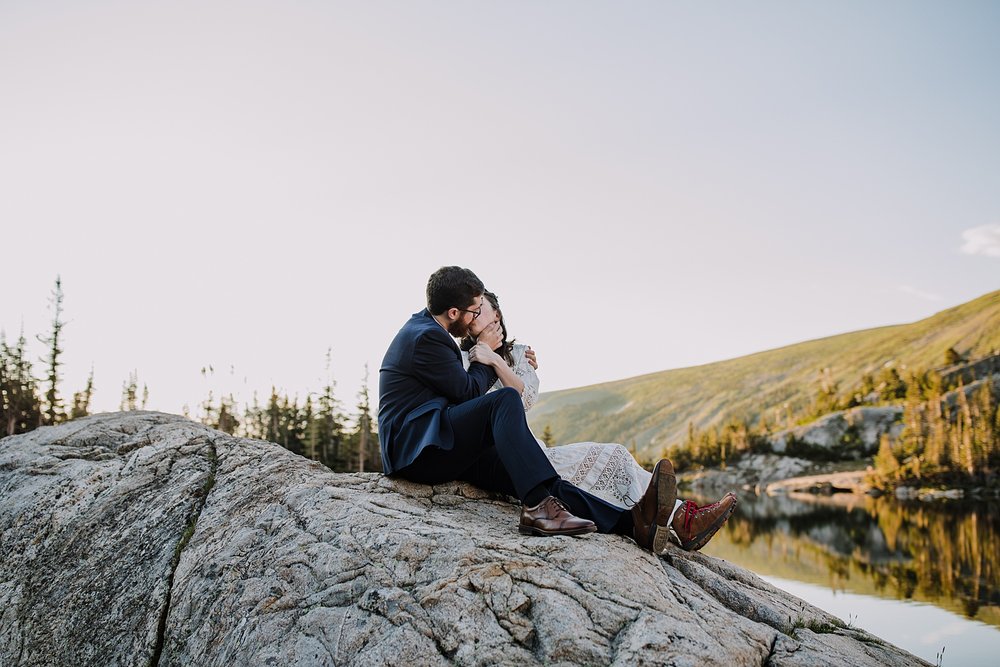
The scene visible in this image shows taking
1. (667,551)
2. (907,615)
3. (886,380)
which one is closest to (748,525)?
(907,615)

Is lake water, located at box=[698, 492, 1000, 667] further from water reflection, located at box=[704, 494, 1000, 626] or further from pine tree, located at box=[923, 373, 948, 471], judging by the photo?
pine tree, located at box=[923, 373, 948, 471]

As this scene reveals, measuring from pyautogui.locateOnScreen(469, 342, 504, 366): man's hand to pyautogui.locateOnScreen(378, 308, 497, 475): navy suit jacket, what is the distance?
9 cm

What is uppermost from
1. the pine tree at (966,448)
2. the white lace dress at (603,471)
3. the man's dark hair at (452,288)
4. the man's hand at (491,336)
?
the man's dark hair at (452,288)

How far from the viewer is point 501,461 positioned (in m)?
6.86

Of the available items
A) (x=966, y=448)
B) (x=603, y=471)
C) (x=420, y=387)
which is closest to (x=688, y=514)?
(x=603, y=471)

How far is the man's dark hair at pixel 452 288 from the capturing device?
745cm

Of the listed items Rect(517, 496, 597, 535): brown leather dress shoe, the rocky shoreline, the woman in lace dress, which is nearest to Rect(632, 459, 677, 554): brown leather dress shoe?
Rect(517, 496, 597, 535): brown leather dress shoe

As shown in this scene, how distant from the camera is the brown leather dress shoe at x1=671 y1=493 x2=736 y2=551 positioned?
23.5 ft

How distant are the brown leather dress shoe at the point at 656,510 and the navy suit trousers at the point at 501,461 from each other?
201 millimetres

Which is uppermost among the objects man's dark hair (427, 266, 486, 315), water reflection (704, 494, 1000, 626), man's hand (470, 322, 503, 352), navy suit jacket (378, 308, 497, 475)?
man's dark hair (427, 266, 486, 315)

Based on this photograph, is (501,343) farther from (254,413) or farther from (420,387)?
(254,413)

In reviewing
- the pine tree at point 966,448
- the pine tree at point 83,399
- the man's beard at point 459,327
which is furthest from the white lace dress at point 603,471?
the pine tree at point 966,448

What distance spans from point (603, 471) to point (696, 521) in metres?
1.01

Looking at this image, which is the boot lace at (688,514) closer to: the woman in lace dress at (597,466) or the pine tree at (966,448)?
the woman in lace dress at (597,466)
